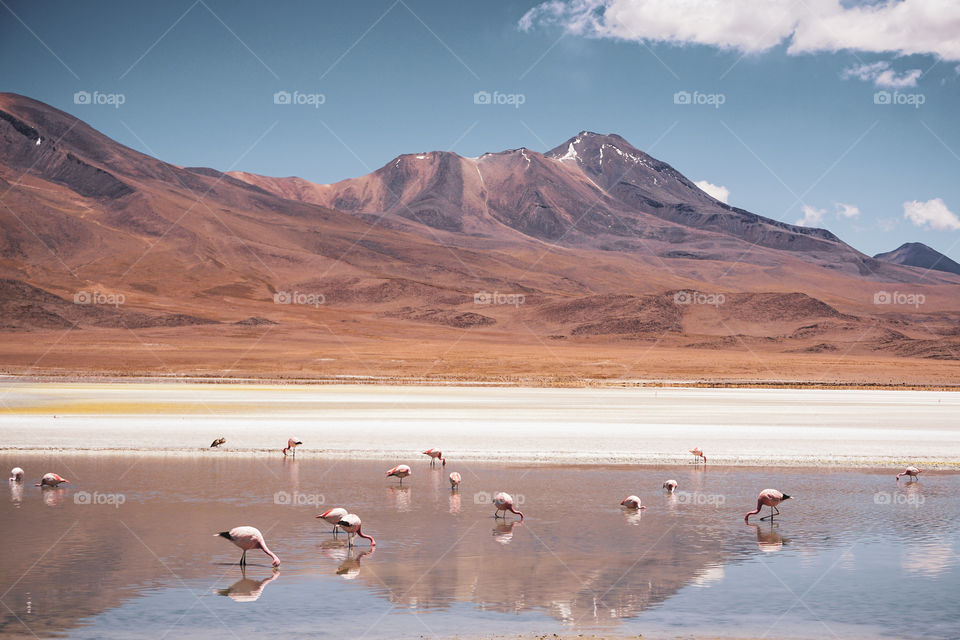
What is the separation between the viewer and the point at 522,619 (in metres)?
9.36

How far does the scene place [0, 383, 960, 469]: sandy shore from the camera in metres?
23.5

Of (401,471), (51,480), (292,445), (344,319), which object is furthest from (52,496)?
(344,319)

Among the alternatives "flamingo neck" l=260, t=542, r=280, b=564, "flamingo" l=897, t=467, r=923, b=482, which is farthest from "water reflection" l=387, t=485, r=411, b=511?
"flamingo" l=897, t=467, r=923, b=482

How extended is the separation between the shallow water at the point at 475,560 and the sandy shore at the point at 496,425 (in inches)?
161

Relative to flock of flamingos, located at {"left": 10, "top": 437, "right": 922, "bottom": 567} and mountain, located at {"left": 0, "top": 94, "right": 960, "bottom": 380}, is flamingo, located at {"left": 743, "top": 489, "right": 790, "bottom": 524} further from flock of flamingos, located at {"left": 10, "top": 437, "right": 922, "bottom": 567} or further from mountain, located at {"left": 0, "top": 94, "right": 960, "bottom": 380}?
mountain, located at {"left": 0, "top": 94, "right": 960, "bottom": 380}

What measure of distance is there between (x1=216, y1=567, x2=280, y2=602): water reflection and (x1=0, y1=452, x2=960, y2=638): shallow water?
3 cm

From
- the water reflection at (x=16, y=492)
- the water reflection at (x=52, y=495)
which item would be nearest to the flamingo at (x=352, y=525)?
the water reflection at (x=52, y=495)

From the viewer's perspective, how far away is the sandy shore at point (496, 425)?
2348 centimetres

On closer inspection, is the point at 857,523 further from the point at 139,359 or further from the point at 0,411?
the point at 139,359

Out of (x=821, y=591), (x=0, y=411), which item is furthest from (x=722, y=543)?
(x=0, y=411)

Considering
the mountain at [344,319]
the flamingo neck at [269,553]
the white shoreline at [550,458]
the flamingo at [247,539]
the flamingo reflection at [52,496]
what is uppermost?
the mountain at [344,319]

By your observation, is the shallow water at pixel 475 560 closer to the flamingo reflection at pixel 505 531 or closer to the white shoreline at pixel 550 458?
the flamingo reflection at pixel 505 531

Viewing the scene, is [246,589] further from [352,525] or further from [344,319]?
[344,319]

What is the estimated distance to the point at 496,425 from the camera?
2977cm
